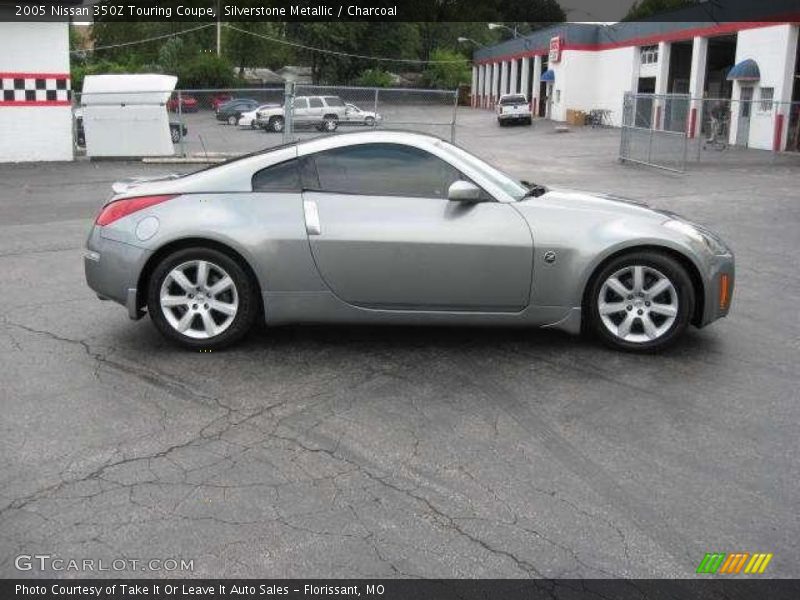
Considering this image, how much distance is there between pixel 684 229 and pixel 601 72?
161 feet

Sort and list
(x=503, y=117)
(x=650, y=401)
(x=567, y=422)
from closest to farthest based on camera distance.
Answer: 1. (x=567, y=422)
2. (x=650, y=401)
3. (x=503, y=117)

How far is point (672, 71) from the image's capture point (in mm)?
43812

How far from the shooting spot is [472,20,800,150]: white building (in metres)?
29.4

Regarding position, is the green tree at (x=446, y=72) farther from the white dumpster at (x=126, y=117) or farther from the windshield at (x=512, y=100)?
the white dumpster at (x=126, y=117)

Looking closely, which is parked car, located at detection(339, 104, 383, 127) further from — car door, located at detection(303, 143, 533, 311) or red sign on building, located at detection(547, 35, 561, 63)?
red sign on building, located at detection(547, 35, 561, 63)

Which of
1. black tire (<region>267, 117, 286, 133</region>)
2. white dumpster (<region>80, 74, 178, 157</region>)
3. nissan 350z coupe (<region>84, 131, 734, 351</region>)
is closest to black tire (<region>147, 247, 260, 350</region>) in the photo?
nissan 350z coupe (<region>84, 131, 734, 351</region>)

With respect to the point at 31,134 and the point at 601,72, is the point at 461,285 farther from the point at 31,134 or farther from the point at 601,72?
the point at 601,72

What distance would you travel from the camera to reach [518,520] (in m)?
3.59

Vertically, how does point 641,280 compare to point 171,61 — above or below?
below

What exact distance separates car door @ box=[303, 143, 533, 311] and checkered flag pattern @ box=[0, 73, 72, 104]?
15.8 metres

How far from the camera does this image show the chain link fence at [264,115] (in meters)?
18.1

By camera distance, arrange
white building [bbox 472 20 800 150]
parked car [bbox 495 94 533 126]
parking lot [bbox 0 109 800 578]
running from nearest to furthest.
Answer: parking lot [bbox 0 109 800 578]
white building [bbox 472 20 800 150]
parked car [bbox 495 94 533 126]

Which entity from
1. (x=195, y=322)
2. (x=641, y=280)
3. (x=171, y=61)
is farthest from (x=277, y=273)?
(x=171, y=61)

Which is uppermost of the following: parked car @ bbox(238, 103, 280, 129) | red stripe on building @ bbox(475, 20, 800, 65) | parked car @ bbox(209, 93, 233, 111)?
red stripe on building @ bbox(475, 20, 800, 65)
